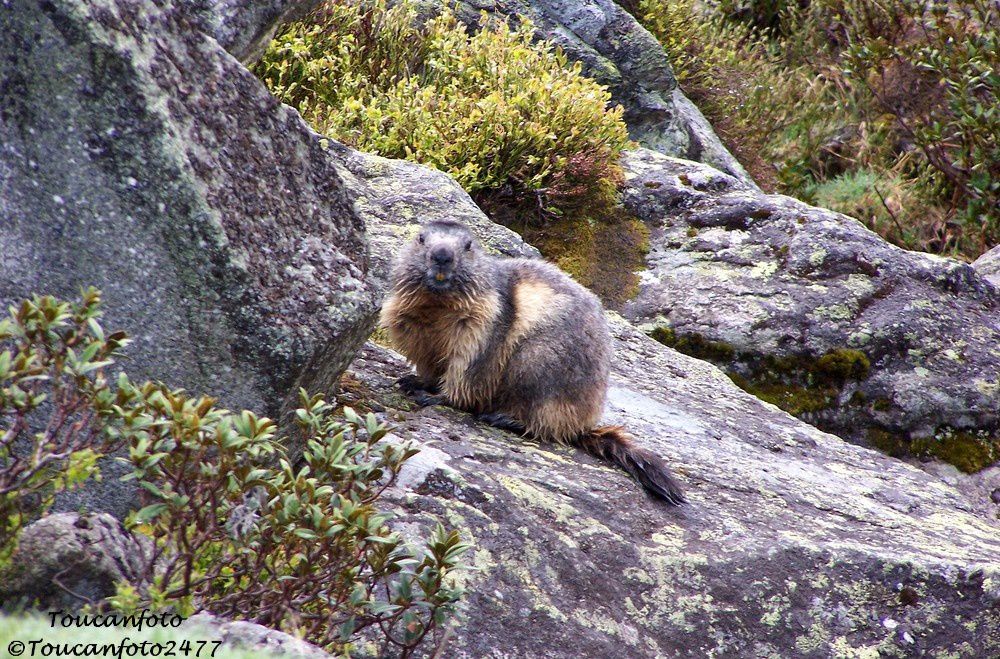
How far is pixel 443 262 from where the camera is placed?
17.6ft

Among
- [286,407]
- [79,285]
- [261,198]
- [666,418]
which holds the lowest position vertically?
[666,418]

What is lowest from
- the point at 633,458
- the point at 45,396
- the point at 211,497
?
the point at 633,458

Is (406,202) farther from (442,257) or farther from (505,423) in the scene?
(505,423)

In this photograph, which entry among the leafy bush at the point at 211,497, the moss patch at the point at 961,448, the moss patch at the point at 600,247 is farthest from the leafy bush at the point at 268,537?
the moss patch at the point at 961,448

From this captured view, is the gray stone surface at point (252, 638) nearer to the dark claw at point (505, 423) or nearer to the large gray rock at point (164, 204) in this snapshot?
the large gray rock at point (164, 204)

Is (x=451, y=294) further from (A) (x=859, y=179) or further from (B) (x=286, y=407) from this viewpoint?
(A) (x=859, y=179)

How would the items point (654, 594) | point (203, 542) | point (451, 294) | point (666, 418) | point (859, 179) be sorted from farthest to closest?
point (859, 179) → point (666, 418) → point (451, 294) → point (654, 594) → point (203, 542)

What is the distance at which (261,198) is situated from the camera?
3805mm

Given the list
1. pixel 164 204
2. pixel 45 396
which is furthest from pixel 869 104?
pixel 45 396

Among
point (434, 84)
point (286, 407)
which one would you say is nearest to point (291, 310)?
point (286, 407)

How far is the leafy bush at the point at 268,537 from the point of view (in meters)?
2.90

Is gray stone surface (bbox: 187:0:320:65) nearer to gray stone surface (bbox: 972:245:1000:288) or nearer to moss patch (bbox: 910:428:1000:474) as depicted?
moss patch (bbox: 910:428:1000:474)

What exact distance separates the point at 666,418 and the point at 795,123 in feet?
34.0

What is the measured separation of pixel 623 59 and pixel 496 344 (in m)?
7.40
